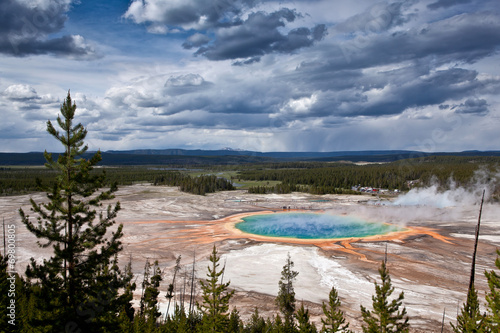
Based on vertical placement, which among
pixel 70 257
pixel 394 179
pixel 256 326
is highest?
pixel 70 257

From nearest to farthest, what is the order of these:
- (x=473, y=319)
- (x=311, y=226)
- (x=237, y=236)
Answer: (x=473, y=319) < (x=237, y=236) < (x=311, y=226)

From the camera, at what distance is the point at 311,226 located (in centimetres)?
6062

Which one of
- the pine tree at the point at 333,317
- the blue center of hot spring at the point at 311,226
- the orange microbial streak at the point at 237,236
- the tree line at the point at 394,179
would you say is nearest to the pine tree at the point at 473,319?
the pine tree at the point at 333,317

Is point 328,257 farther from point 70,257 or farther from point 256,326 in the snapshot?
point 70,257

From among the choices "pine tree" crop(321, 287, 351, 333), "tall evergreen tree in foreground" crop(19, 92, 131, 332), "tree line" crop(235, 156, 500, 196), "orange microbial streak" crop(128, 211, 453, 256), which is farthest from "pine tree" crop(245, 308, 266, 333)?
"tree line" crop(235, 156, 500, 196)

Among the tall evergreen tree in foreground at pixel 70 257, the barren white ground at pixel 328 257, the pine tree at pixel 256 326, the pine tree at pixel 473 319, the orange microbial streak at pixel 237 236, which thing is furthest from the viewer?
the orange microbial streak at pixel 237 236

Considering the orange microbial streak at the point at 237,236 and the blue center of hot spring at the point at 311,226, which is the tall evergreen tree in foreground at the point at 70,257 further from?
the blue center of hot spring at the point at 311,226

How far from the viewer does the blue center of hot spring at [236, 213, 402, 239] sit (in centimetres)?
5400

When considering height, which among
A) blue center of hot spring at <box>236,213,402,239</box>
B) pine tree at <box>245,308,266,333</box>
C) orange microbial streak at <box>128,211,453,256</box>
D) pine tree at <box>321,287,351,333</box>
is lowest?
blue center of hot spring at <box>236,213,402,239</box>

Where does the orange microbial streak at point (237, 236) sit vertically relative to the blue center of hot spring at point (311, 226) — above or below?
above

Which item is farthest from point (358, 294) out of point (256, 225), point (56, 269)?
point (256, 225)

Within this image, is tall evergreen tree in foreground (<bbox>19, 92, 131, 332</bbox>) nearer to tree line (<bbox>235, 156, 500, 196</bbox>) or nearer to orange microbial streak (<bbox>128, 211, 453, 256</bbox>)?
orange microbial streak (<bbox>128, 211, 453, 256</bbox>)

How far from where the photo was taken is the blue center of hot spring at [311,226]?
54.0 meters

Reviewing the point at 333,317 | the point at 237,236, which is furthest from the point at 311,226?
the point at 333,317
